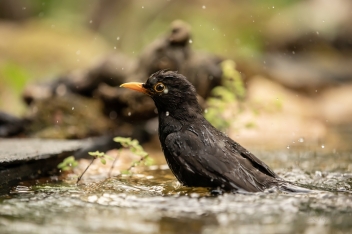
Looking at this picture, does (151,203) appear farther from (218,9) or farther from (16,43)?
(218,9)

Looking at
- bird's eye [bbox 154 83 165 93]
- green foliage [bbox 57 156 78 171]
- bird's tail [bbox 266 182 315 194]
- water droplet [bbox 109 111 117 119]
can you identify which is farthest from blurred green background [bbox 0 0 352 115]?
bird's tail [bbox 266 182 315 194]

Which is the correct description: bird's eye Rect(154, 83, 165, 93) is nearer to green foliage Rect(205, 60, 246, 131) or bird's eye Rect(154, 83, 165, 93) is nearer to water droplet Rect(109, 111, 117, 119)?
green foliage Rect(205, 60, 246, 131)

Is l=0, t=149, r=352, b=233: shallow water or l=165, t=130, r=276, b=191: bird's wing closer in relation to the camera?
l=0, t=149, r=352, b=233: shallow water

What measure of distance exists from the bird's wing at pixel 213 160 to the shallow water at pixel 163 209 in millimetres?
190

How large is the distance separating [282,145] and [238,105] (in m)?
0.95

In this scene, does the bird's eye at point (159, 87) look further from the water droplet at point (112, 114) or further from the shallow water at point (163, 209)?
the water droplet at point (112, 114)

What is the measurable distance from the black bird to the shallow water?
17 cm

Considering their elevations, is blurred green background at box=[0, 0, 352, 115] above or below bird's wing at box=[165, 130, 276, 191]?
above

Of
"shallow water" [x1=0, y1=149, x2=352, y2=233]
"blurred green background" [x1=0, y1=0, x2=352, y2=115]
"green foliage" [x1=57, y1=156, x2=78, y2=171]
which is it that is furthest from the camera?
"blurred green background" [x1=0, y1=0, x2=352, y2=115]

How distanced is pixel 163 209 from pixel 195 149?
1056 mm

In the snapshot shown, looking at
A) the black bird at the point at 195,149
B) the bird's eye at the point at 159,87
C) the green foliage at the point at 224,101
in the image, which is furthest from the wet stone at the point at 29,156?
the green foliage at the point at 224,101

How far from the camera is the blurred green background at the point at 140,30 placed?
14383mm

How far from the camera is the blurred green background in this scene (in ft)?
47.2

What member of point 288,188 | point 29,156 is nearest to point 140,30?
point 29,156
